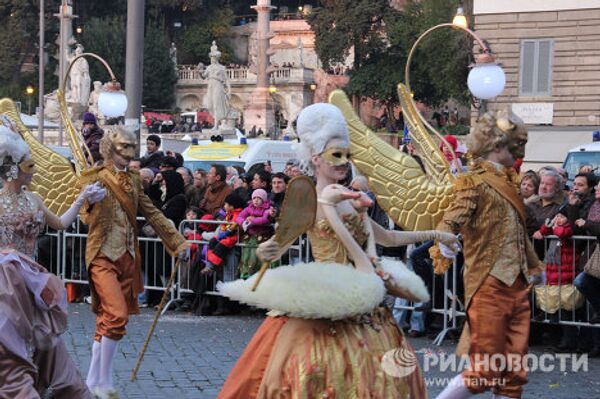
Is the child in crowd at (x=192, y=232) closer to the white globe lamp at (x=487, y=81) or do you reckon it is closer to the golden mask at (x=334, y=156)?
the white globe lamp at (x=487, y=81)

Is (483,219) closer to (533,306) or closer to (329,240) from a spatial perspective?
(329,240)

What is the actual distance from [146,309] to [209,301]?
81 cm

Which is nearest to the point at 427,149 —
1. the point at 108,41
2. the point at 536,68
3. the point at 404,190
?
the point at 404,190

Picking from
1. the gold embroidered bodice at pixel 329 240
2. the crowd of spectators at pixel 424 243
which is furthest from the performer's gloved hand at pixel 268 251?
the crowd of spectators at pixel 424 243

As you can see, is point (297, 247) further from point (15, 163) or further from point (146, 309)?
point (15, 163)

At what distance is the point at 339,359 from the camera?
197 inches

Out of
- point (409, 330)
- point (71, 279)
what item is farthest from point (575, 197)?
point (71, 279)

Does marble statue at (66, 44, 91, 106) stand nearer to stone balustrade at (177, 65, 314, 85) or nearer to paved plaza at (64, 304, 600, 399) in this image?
stone balustrade at (177, 65, 314, 85)

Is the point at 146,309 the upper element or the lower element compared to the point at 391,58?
lower

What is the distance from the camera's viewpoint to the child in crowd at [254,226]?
38.0 ft

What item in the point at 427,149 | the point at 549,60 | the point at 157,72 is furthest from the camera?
the point at 157,72

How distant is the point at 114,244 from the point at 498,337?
9.47 feet

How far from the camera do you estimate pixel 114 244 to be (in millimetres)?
7754

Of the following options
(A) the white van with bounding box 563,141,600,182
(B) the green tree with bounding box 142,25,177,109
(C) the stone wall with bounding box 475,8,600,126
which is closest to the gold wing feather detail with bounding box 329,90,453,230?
(A) the white van with bounding box 563,141,600,182
